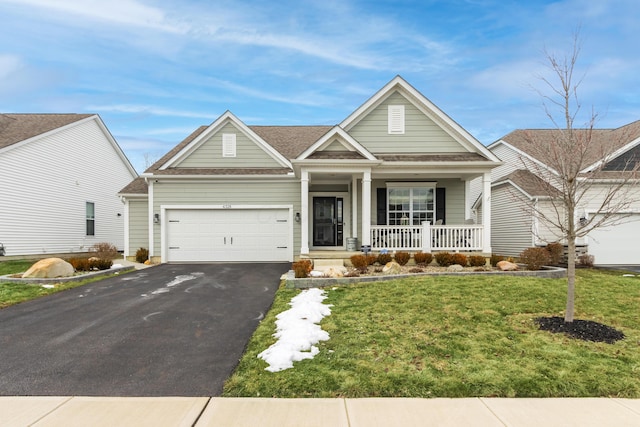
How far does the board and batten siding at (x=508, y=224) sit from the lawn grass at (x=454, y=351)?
7.81m

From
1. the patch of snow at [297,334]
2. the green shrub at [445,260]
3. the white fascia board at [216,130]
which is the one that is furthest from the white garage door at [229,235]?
the patch of snow at [297,334]

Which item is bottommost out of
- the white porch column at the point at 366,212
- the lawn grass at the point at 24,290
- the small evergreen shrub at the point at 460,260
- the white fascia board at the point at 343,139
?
the lawn grass at the point at 24,290

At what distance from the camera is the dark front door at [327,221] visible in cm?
1466

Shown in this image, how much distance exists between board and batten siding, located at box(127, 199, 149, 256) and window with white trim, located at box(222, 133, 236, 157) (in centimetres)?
414

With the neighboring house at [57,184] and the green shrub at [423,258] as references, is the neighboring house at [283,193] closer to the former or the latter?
the green shrub at [423,258]

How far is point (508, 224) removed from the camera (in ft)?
53.5

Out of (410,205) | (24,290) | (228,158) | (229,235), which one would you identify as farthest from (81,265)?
(410,205)

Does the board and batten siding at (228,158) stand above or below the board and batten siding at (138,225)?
above

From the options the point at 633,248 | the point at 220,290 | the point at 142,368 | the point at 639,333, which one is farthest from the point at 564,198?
the point at 633,248

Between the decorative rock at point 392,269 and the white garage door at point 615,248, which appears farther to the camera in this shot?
the white garage door at point 615,248
